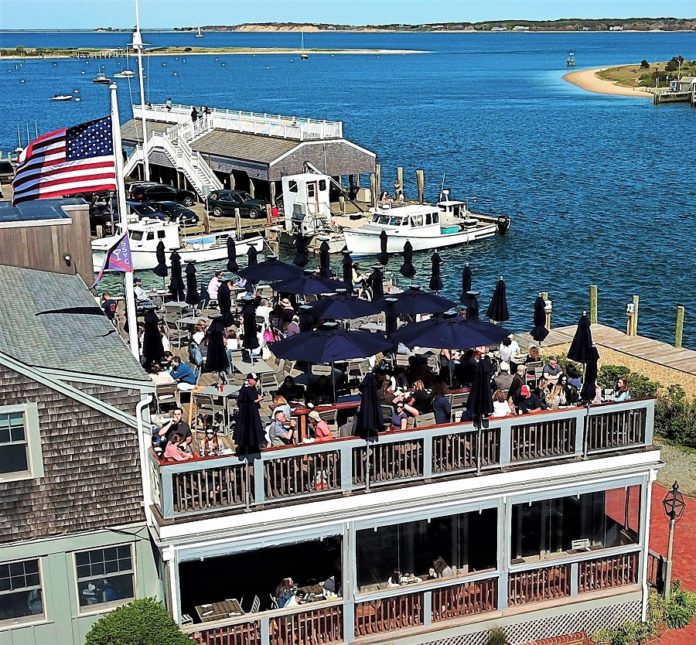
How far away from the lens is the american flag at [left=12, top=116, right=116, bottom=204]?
58.5 ft

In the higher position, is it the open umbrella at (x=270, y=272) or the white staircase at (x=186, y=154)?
the open umbrella at (x=270, y=272)

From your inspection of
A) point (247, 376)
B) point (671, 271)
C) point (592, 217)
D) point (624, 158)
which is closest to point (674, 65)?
point (624, 158)

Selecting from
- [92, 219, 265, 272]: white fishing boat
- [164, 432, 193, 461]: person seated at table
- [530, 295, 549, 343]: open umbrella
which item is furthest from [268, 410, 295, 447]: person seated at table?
[92, 219, 265, 272]: white fishing boat

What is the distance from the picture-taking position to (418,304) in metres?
23.3

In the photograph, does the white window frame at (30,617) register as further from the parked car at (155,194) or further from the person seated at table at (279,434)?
the parked car at (155,194)

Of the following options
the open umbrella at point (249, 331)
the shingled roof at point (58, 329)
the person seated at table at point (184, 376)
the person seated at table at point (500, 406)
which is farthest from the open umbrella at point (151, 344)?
the person seated at table at point (500, 406)

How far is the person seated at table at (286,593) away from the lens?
16047mm

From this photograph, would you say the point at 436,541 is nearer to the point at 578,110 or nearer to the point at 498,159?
the point at 498,159

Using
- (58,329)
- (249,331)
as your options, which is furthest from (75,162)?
(249,331)

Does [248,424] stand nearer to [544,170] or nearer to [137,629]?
[137,629]

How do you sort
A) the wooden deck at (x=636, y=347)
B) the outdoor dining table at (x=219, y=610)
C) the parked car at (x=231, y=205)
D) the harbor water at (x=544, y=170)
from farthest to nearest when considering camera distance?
the parked car at (x=231, y=205) < the harbor water at (x=544, y=170) < the wooden deck at (x=636, y=347) < the outdoor dining table at (x=219, y=610)

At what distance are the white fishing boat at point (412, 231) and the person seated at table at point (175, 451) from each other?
35.6 metres

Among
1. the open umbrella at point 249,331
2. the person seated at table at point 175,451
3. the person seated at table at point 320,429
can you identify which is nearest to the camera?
the person seated at table at point 175,451

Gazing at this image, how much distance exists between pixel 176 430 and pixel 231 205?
41.5 meters
